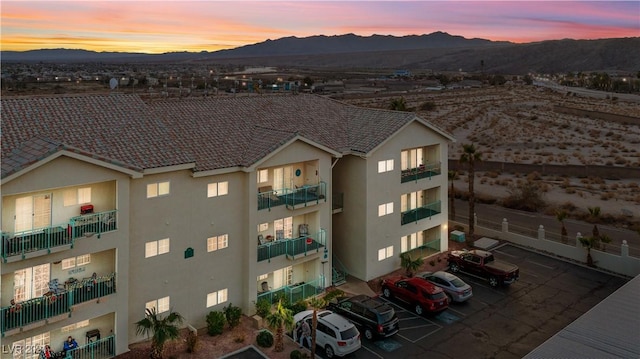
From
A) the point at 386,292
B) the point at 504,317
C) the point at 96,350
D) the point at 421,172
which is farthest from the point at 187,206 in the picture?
the point at 504,317

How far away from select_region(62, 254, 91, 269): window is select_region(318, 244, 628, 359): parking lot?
1238 centimetres

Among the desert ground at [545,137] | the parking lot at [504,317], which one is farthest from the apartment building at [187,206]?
the desert ground at [545,137]

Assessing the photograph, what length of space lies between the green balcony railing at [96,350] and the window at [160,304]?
2029mm

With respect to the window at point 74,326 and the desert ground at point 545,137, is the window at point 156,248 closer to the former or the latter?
the window at point 74,326

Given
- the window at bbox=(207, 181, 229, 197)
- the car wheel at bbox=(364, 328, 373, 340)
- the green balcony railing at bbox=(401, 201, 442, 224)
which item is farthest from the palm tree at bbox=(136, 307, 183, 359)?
the green balcony railing at bbox=(401, 201, 442, 224)

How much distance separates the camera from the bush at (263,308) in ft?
79.7

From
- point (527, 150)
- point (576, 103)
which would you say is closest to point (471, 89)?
point (576, 103)

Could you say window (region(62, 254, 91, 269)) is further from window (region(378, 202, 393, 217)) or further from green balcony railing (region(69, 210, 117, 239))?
window (region(378, 202, 393, 217))

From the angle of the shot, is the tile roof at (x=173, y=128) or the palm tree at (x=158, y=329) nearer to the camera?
the palm tree at (x=158, y=329)

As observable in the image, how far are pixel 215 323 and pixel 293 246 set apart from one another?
18.6ft

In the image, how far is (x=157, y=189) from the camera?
22.3 metres

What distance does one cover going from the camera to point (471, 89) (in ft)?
529

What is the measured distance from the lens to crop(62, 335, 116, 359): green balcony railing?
19.9m

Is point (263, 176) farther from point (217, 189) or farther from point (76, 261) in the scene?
point (76, 261)
